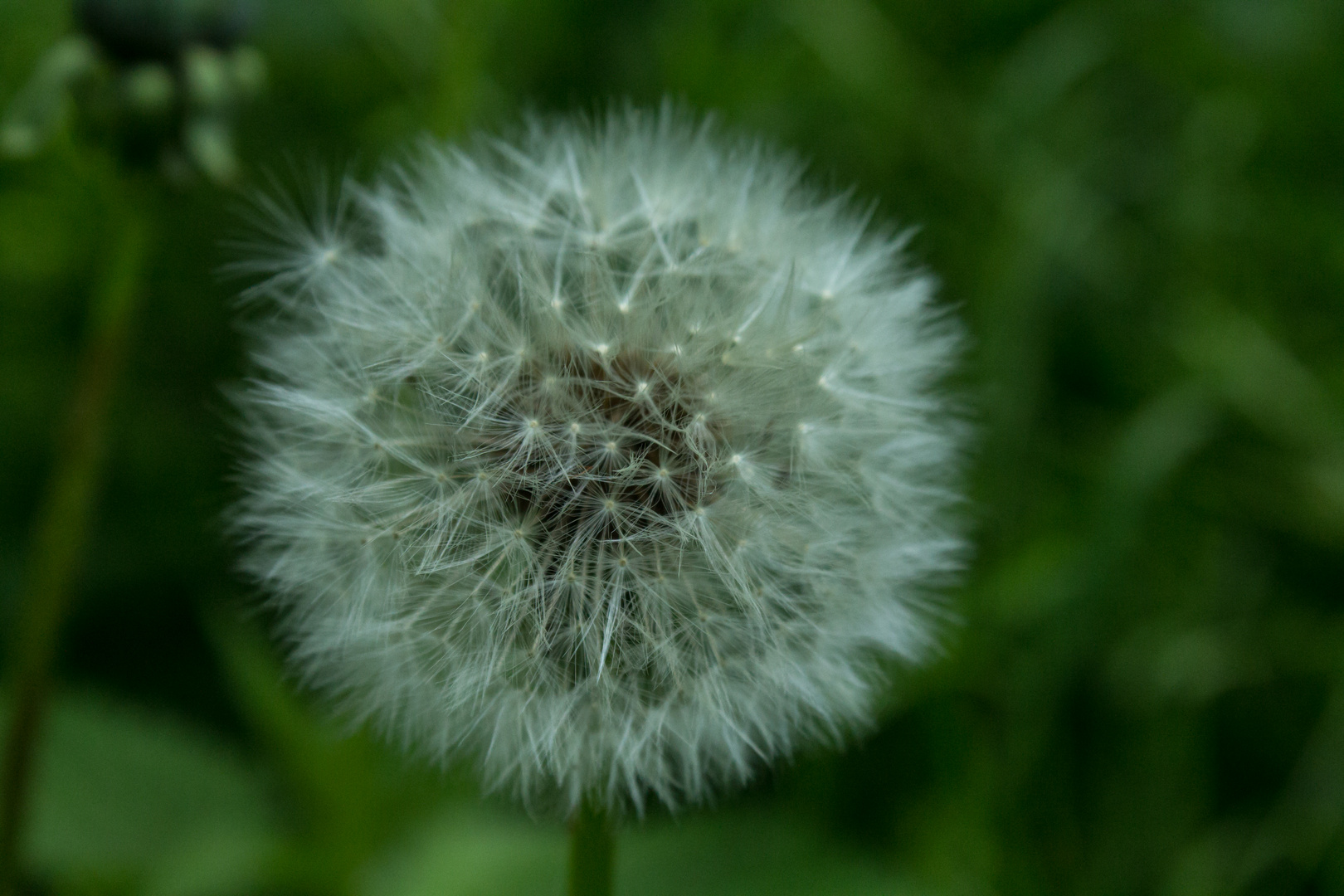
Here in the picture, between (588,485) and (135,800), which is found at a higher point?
(135,800)

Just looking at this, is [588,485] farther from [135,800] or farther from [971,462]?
[135,800]

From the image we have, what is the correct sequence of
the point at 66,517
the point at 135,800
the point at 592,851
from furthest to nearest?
the point at 135,800
the point at 66,517
the point at 592,851

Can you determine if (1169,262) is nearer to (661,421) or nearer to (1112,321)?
(1112,321)

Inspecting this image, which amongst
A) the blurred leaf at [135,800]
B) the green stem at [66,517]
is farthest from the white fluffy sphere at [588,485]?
the blurred leaf at [135,800]

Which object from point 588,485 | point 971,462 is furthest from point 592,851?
point 971,462

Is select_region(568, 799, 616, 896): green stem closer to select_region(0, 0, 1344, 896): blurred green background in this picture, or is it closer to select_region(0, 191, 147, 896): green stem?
select_region(0, 0, 1344, 896): blurred green background

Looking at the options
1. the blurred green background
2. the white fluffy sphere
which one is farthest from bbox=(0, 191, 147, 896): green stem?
the white fluffy sphere

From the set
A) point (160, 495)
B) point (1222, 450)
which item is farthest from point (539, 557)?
point (1222, 450)
